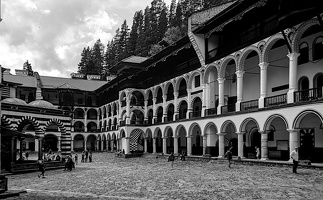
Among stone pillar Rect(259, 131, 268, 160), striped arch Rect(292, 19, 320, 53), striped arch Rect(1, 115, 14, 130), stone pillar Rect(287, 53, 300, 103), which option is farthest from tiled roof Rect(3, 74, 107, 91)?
striped arch Rect(292, 19, 320, 53)

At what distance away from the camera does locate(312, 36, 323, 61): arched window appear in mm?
23125

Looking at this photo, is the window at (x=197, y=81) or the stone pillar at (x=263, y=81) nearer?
the stone pillar at (x=263, y=81)

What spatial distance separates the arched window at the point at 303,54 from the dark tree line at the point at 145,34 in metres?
37.2

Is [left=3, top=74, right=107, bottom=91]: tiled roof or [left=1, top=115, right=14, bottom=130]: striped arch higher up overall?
[left=3, top=74, right=107, bottom=91]: tiled roof

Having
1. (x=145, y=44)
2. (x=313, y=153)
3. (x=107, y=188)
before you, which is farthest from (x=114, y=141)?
(x=107, y=188)

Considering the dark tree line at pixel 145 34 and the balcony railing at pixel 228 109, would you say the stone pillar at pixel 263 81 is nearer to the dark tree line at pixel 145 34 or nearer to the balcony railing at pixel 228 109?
the balcony railing at pixel 228 109

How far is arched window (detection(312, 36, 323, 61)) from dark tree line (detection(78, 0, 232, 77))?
38.5m

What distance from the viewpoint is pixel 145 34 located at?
8125cm

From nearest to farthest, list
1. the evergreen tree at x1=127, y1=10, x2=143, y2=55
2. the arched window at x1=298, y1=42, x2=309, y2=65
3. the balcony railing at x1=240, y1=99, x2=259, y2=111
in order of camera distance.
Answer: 1. the arched window at x1=298, y1=42, x2=309, y2=65
2. the balcony railing at x1=240, y1=99, x2=259, y2=111
3. the evergreen tree at x1=127, y1=10, x2=143, y2=55

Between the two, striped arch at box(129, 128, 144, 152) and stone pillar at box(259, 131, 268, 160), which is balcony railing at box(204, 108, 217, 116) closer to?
stone pillar at box(259, 131, 268, 160)

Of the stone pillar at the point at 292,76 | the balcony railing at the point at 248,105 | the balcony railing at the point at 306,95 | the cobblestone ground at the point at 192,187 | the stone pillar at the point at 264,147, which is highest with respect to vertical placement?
the stone pillar at the point at 292,76

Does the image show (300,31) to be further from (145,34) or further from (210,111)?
(145,34)

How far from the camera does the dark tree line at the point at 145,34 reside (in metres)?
68.9

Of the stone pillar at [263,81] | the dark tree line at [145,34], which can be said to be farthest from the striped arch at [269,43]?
the dark tree line at [145,34]
